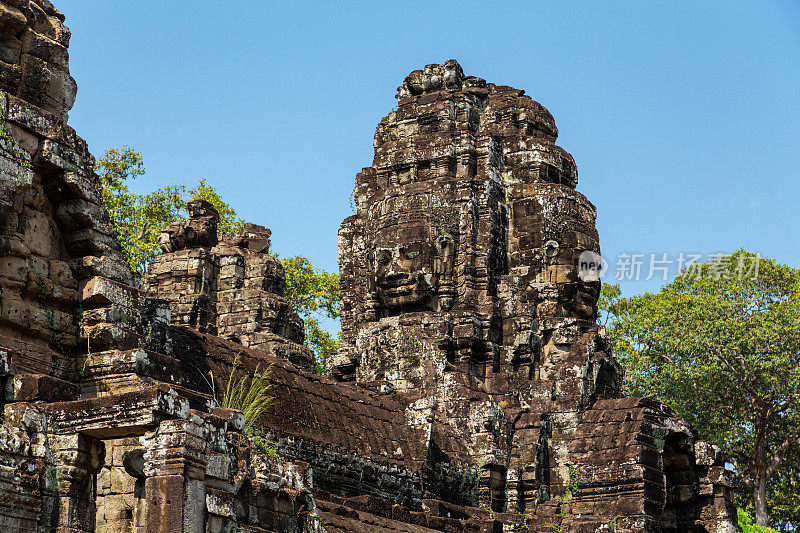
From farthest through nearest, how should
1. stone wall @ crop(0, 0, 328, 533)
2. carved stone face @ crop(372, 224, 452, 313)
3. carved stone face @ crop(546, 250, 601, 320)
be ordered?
carved stone face @ crop(546, 250, 601, 320) → carved stone face @ crop(372, 224, 452, 313) → stone wall @ crop(0, 0, 328, 533)

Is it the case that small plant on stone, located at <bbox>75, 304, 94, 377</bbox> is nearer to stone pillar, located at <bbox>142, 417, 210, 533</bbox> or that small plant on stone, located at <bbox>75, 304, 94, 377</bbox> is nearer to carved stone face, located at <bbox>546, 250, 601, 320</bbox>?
stone pillar, located at <bbox>142, 417, 210, 533</bbox>

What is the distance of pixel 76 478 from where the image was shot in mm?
11352

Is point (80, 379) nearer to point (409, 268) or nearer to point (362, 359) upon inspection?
point (362, 359)

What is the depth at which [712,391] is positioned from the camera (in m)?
34.7

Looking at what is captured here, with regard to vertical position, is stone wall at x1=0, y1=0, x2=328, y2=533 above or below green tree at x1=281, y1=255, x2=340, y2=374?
below

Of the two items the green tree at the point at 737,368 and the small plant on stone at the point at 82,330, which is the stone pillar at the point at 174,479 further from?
the green tree at the point at 737,368

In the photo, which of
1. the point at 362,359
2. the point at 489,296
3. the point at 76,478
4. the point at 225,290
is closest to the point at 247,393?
the point at 76,478

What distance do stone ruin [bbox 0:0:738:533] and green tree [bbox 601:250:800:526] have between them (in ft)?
42.0

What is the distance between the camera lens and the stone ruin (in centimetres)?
1154

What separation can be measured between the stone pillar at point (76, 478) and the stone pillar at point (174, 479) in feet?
1.99

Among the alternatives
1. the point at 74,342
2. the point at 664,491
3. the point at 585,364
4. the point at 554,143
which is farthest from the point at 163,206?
the point at 74,342

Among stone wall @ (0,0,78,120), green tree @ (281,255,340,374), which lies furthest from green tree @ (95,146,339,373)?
stone wall @ (0,0,78,120)

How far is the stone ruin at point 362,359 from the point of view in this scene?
11.5m

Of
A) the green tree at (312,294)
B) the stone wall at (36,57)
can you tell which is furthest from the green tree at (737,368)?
the stone wall at (36,57)
